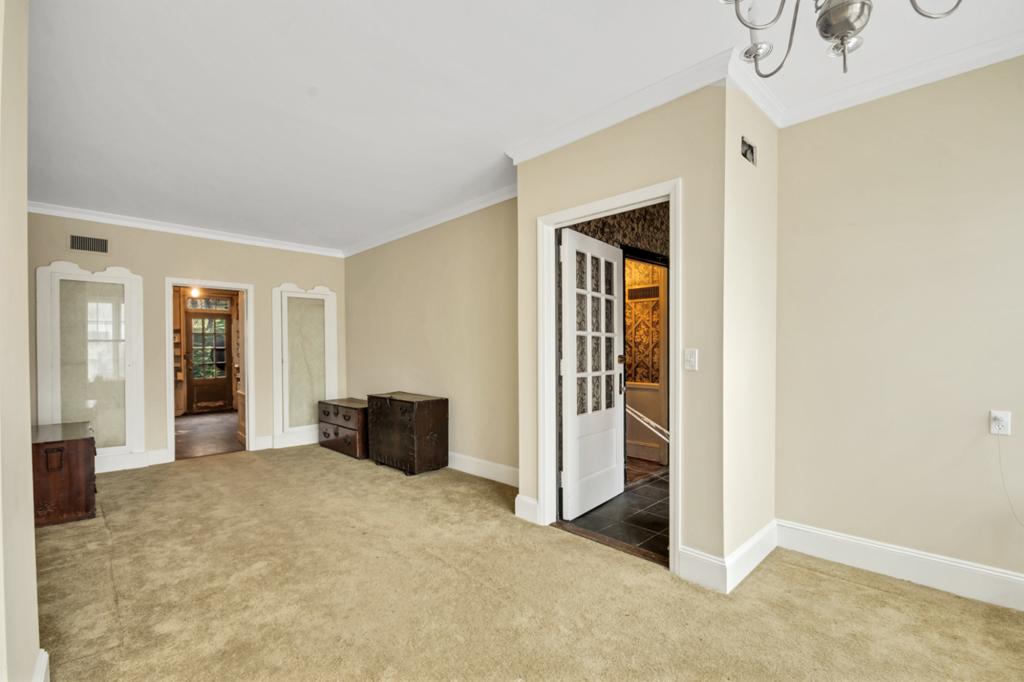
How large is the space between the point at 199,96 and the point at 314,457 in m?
3.86

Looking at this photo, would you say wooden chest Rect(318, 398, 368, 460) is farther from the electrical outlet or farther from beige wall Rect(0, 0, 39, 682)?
the electrical outlet

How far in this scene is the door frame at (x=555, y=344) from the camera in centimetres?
255

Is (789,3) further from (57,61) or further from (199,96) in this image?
(57,61)

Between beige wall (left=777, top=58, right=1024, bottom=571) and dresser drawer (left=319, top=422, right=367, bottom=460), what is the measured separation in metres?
4.09

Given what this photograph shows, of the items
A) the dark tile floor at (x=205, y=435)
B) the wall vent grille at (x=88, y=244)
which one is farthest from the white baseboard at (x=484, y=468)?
the wall vent grille at (x=88, y=244)

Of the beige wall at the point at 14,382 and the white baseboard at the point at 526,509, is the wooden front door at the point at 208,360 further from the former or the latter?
the beige wall at the point at 14,382

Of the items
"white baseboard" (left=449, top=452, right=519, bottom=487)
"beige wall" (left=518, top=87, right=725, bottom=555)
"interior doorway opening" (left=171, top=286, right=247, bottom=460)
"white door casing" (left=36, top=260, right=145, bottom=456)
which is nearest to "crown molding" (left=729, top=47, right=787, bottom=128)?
"beige wall" (left=518, top=87, right=725, bottom=555)

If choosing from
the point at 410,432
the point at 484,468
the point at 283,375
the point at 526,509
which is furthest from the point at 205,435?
the point at 526,509

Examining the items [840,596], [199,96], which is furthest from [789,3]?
[199,96]

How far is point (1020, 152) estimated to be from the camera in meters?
2.22

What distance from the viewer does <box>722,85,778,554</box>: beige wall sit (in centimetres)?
242

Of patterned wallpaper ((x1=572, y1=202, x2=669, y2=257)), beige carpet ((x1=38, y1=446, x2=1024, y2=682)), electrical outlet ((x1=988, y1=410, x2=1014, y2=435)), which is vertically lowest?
beige carpet ((x1=38, y1=446, x2=1024, y2=682))

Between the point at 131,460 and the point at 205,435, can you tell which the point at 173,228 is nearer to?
the point at 131,460

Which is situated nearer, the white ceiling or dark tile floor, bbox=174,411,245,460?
the white ceiling
